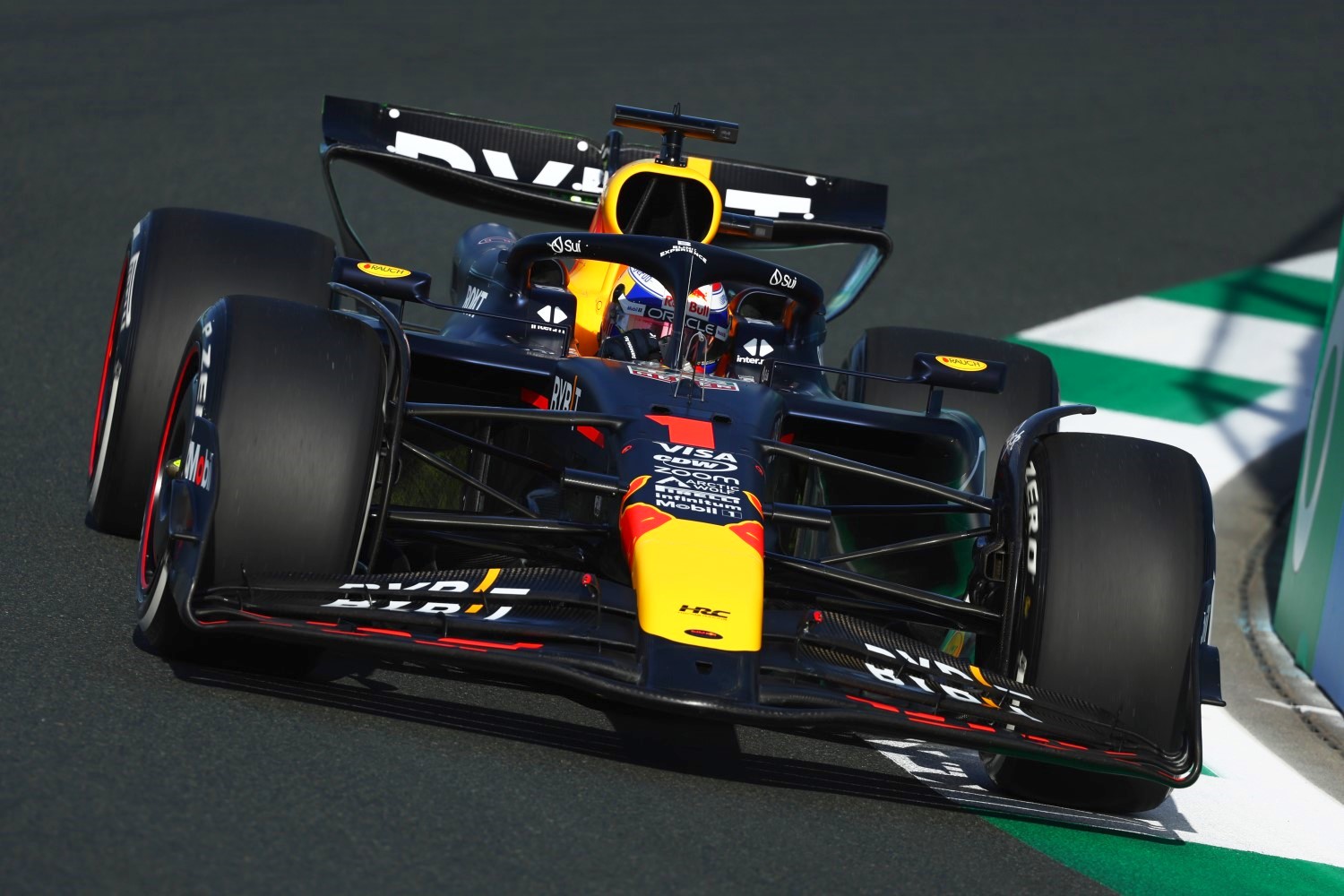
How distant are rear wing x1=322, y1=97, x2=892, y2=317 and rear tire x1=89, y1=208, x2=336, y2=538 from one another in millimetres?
1348

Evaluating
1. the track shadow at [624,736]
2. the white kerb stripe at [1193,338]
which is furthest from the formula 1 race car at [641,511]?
the white kerb stripe at [1193,338]

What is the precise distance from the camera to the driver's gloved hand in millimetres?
6051

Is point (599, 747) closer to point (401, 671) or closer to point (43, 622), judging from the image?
point (401, 671)

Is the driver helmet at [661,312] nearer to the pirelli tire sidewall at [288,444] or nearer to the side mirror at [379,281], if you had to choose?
the side mirror at [379,281]

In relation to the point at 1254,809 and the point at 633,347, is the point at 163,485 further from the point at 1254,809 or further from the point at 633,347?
the point at 1254,809

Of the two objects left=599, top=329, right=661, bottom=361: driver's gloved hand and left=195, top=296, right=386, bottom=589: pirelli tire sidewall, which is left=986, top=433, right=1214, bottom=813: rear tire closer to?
left=599, top=329, right=661, bottom=361: driver's gloved hand

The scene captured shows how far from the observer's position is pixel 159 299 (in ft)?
19.5

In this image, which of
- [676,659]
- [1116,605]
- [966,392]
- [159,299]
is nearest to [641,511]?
[676,659]

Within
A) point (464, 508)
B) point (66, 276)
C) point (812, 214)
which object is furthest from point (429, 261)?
point (464, 508)

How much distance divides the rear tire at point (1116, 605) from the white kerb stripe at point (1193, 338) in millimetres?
6765

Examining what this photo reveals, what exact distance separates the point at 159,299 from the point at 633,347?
5.04 feet

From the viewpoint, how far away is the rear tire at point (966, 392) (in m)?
7.16

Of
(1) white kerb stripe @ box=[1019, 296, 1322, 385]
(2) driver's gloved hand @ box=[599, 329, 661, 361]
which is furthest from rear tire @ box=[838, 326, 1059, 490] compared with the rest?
(1) white kerb stripe @ box=[1019, 296, 1322, 385]

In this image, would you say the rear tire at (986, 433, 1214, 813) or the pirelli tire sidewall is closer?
the pirelli tire sidewall
